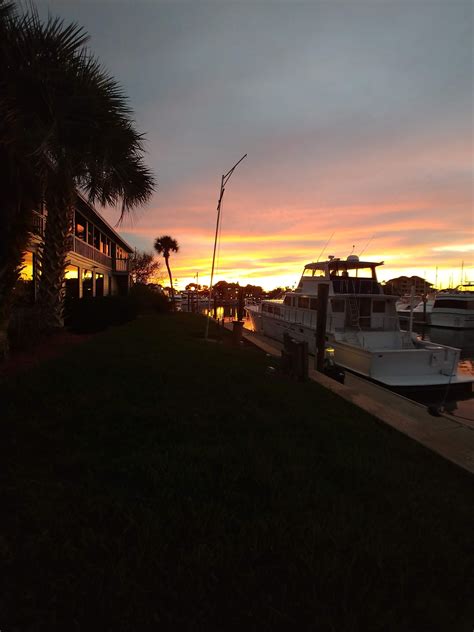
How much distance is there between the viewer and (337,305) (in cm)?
1423

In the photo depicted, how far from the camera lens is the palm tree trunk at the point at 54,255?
10969 millimetres

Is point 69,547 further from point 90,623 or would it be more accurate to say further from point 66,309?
point 66,309

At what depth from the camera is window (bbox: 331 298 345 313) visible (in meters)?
14.2

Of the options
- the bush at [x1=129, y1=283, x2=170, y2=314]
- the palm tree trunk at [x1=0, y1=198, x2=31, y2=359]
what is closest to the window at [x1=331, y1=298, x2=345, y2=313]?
the palm tree trunk at [x1=0, y1=198, x2=31, y2=359]

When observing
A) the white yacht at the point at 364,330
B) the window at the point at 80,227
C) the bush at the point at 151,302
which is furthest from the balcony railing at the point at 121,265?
the white yacht at the point at 364,330

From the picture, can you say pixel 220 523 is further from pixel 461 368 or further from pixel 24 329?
pixel 461 368

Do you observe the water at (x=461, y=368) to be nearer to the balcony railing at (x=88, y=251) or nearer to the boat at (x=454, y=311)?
the boat at (x=454, y=311)

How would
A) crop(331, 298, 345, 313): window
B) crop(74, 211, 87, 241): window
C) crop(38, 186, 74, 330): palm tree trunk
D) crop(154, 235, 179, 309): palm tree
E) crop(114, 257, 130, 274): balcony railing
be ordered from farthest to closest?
crop(154, 235, 179, 309): palm tree → crop(114, 257, 130, 274): balcony railing → crop(74, 211, 87, 241): window → crop(331, 298, 345, 313): window → crop(38, 186, 74, 330): palm tree trunk

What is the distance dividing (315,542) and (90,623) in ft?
4.56

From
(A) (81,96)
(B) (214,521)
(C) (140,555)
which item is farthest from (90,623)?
(A) (81,96)

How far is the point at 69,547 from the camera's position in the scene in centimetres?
224

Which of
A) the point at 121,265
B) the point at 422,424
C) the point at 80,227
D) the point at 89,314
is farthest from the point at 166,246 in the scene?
the point at 422,424

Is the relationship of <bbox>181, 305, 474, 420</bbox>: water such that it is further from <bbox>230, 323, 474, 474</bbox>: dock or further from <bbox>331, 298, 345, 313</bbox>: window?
<bbox>331, 298, 345, 313</bbox>: window

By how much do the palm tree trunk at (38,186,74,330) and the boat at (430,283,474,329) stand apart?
33.6 meters
